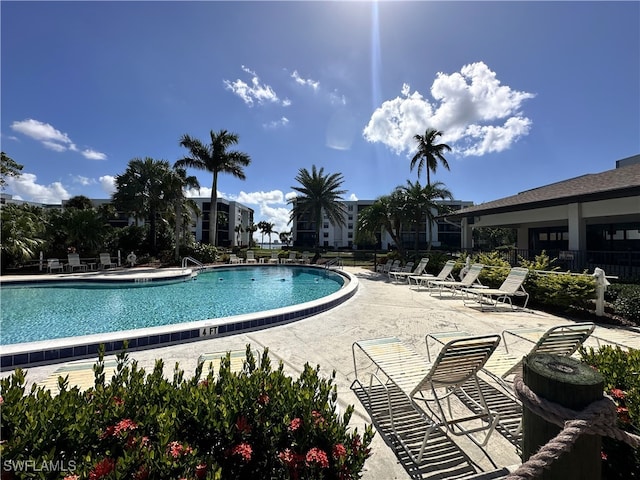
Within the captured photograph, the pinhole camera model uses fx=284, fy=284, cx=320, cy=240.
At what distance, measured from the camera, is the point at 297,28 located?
38.1ft

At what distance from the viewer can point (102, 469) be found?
129 cm

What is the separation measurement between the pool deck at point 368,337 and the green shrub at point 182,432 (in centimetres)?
105

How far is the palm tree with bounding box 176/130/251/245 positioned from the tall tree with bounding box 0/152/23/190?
1013 centimetres

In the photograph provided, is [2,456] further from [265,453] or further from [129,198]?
[129,198]

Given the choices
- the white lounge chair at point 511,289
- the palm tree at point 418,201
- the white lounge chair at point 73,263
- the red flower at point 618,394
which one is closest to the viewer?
the red flower at point 618,394

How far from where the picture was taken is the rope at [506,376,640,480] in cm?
117

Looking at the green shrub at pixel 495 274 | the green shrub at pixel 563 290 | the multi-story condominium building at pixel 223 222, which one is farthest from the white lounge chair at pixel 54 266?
the multi-story condominium building at pixel 223 222

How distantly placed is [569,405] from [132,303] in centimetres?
1280

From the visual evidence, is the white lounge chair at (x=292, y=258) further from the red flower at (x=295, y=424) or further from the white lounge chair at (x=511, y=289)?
the red flower at (x=295, y=424)

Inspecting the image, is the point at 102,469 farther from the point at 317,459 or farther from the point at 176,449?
the point at 317,459

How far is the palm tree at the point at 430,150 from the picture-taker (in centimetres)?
2914

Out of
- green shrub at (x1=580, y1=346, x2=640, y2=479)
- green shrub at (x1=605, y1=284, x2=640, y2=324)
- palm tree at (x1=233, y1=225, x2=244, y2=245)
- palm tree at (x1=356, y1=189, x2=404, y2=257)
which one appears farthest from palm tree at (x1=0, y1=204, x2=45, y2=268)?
palm tree at (x1=233, y1=225, x2=244, y2=245)

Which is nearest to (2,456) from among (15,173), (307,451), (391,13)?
(307,451)

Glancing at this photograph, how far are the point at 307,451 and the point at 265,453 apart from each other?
0.27 meters
